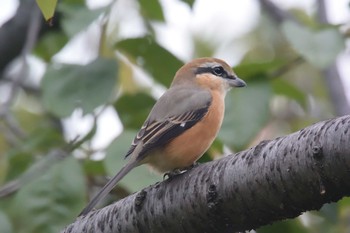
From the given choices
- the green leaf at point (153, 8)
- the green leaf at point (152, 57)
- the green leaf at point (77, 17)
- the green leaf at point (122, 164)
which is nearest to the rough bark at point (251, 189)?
the green leaf at point (122, 164)

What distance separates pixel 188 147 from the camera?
497 cm

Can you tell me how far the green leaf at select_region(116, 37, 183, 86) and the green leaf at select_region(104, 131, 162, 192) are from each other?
0.63m

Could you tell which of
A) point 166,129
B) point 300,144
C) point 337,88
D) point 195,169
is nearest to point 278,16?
point 337,88

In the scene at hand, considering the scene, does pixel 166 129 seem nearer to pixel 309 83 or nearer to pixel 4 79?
pixel 4 79

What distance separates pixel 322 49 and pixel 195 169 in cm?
157

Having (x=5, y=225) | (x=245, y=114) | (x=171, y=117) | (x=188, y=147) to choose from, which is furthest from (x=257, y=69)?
(x=5, y=225)

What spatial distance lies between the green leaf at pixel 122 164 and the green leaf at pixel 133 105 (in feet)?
1.43

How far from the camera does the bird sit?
484 centimetres

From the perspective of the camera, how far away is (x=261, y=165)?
3.40 m

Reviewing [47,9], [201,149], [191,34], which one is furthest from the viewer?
[191,34]

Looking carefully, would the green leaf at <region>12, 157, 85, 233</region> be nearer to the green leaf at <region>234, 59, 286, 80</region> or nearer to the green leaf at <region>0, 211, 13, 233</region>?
the green leaf at <region>0, 211, 13, 233</region>

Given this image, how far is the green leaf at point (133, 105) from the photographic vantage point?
222 inches

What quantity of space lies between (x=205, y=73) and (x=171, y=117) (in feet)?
3.90

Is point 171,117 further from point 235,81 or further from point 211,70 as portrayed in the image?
point 211,70
